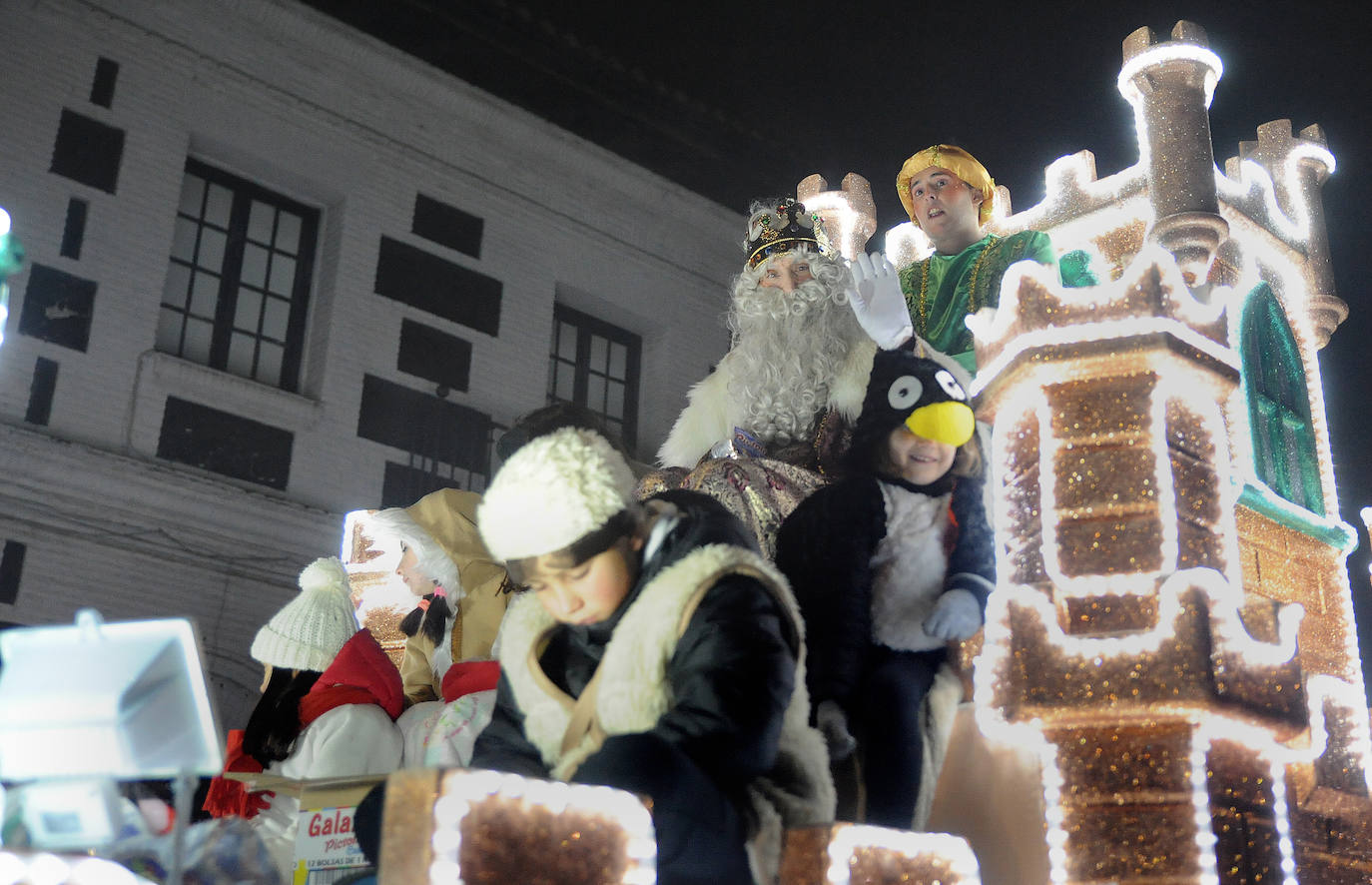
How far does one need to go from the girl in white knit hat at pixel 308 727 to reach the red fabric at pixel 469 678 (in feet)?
0.68

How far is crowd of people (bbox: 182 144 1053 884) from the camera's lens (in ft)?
9.06

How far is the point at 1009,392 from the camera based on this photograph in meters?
3.79

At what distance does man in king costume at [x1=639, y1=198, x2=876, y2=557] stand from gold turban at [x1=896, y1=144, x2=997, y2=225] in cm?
51


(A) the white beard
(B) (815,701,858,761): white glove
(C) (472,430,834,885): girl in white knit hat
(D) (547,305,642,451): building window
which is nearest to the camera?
(C) (472,430,834,885): girl in white knit hat

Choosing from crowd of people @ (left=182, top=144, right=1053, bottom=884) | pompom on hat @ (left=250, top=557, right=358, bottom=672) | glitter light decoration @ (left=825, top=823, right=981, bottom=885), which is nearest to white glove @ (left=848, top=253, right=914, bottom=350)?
crowd of people @ (left=182, top=144, right=1053, bottom=884)

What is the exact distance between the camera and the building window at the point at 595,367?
54.8 feet

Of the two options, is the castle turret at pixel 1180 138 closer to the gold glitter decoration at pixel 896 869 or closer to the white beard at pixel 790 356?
the white beard at pixel 790 356

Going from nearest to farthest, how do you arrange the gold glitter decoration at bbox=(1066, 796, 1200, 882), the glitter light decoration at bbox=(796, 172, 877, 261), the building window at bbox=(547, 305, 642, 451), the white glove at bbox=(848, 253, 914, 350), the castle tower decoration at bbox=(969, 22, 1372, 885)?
the gold glitter decoration at bbox=(1066, 796, 1200, 882) < the castle tower decoration at bbox=(969, 22, 1372, 885) < the white glove at bbox=(848, 253, 914, 350) < the glitter light decoration at bbox=(796, 172, 877, 261) < the building window at bbox=(547, 305, 642, 451)

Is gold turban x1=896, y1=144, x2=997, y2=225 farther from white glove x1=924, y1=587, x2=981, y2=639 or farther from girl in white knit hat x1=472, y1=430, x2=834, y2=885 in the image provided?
girl in white knit hat x1=472, y1=430, x2=834, y2=885

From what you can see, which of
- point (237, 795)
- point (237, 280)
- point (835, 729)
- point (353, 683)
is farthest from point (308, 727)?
point (237, 280)

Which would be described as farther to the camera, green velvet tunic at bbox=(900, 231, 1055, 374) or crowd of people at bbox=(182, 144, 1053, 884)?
green velvet tunic at bbox=(900, 231, 1055, 374)

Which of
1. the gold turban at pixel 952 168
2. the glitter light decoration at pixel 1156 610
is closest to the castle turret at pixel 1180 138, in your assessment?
the glitter light decoration at pixel 1156 610

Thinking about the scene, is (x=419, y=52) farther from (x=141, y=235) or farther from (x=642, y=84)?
(x=141, y=235)

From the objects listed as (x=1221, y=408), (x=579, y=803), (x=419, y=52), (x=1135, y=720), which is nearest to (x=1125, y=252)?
(x=1221, y=408)
